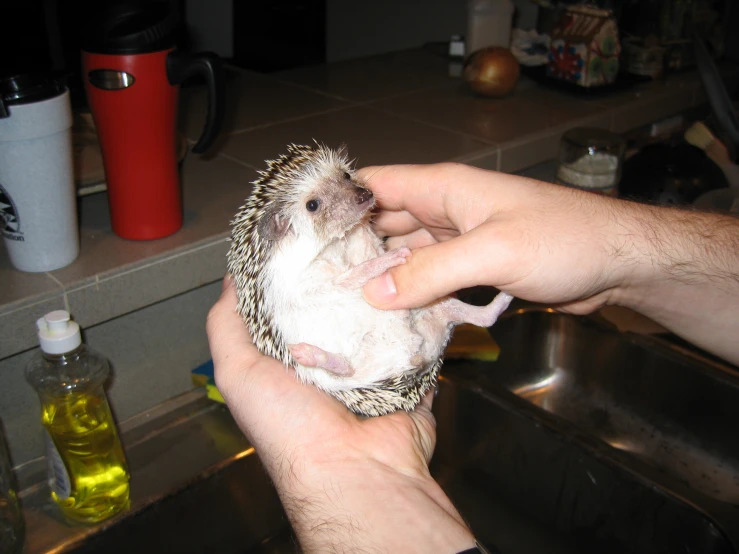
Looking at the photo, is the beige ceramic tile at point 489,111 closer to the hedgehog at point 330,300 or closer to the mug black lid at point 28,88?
the hedgehog at point 330,300

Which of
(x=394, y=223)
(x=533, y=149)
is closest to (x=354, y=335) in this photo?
(x=394, y=223)

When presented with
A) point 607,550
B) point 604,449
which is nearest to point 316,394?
point 604,449

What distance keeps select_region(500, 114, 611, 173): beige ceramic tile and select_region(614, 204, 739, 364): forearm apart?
1099 millimetres

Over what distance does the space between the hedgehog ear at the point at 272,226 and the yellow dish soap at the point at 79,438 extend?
0.61 metres

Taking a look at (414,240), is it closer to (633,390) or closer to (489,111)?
(633,390)

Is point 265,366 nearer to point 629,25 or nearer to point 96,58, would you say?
point 96,58

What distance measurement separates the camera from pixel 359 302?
5.23ft

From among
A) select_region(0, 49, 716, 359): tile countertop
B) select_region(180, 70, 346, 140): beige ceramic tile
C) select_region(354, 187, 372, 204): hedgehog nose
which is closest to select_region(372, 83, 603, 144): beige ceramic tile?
select_region(0, 49, 716, 359): tile countertop

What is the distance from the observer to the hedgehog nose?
1.70 m

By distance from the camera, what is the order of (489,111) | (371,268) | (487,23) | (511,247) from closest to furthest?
(511,247)
(371,268)
(489,111)
(487,23)

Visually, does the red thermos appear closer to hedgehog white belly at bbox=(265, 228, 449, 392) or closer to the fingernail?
hedgehog white belly at bbox=(265, 228, 449, 392)

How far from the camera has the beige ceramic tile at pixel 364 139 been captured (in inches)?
99.9

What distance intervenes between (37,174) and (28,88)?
0.20m

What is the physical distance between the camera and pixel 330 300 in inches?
64.0
